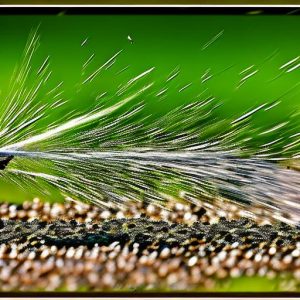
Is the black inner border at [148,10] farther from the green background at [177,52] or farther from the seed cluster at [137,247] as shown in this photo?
the seed cluster at [137,247]

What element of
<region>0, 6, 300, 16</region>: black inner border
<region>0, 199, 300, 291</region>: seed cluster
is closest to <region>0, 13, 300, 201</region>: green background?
<region>0, 6, 300, 16</region>: black inner border

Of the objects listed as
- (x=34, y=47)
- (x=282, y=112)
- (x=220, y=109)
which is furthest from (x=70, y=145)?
(x=282, y=112)

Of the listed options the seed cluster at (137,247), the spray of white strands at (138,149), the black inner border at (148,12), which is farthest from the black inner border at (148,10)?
the seed cluster at (137,247)

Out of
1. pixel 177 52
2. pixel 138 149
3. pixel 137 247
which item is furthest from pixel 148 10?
pixel 137 247

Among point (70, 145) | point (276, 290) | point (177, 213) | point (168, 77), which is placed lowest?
point (276, 290)

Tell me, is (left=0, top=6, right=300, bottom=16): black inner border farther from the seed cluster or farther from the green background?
the seed cluster

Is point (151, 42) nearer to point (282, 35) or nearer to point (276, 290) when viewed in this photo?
point (282, 35)
